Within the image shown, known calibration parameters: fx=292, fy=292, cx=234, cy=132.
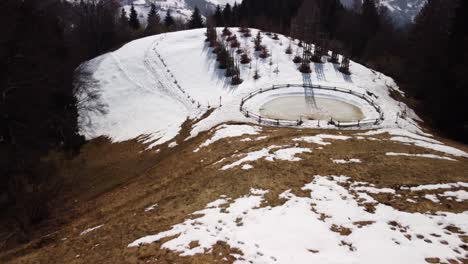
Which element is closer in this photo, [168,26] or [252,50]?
[252,50]

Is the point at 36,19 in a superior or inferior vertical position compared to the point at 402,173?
superior

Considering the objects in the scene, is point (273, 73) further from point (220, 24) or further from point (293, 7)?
point (220, 24)

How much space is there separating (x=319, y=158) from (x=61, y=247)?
11.8 m

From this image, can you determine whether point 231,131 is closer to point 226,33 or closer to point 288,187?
point 288,187

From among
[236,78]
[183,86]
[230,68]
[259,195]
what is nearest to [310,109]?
[236,78]

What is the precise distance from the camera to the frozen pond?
24.1 meters

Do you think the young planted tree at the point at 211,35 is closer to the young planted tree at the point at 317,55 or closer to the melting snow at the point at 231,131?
the young planted tree at the point at 317,55

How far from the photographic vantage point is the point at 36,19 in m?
31.6

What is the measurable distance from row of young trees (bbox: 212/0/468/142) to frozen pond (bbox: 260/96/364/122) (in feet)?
26.3

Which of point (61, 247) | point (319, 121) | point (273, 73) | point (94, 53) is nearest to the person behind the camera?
point (61, 247)

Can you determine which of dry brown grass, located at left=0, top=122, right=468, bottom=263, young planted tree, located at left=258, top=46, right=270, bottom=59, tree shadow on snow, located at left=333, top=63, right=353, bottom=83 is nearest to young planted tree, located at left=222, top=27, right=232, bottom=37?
young planted tree, located at left=258, top=46, right=270, bottom=59

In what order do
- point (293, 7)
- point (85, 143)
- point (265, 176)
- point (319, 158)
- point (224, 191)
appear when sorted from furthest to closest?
1. point (293, 7)
2. point (85, 143)
3. point (319, 158)
4. point (265, 176)
5. point (224, 191)

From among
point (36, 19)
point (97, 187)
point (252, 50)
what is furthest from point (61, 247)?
point (252, 50)

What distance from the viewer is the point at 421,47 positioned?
104 feet
